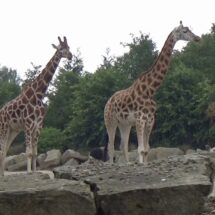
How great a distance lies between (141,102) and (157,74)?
2.79 ft

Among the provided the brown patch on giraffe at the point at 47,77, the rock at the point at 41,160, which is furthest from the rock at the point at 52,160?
the brown patch on giraffe at the point at 47,77

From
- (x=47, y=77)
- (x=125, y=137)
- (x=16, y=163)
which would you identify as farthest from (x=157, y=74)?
(x=16, y=163)

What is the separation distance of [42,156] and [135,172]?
22769 millimetres

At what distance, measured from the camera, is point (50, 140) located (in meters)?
36.2

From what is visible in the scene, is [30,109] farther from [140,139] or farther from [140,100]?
[140,139]

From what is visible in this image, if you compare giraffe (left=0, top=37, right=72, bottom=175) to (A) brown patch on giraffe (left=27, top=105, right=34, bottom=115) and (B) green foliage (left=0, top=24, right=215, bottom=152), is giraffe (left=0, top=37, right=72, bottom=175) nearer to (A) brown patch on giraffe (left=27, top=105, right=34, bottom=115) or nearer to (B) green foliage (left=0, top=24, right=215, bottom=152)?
(A) brown patch on giraffe (left=27, top=105, right=34, bottom=115)

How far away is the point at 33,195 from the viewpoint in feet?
26.7

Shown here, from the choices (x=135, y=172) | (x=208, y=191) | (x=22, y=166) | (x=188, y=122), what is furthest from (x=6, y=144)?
(x=188, y=122)

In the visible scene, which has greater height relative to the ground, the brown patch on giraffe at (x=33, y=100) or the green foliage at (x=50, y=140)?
the green foliage at (x=50, y=140)

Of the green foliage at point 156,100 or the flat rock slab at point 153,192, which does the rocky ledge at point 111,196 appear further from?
the green foliage at point 156,100

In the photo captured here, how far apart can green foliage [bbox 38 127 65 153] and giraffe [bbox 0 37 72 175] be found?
21.8 metres

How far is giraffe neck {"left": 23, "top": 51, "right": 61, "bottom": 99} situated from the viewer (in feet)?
47.1

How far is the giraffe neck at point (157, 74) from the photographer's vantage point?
563 inches

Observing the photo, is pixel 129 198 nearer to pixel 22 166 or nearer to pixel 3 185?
pixel 3 185
